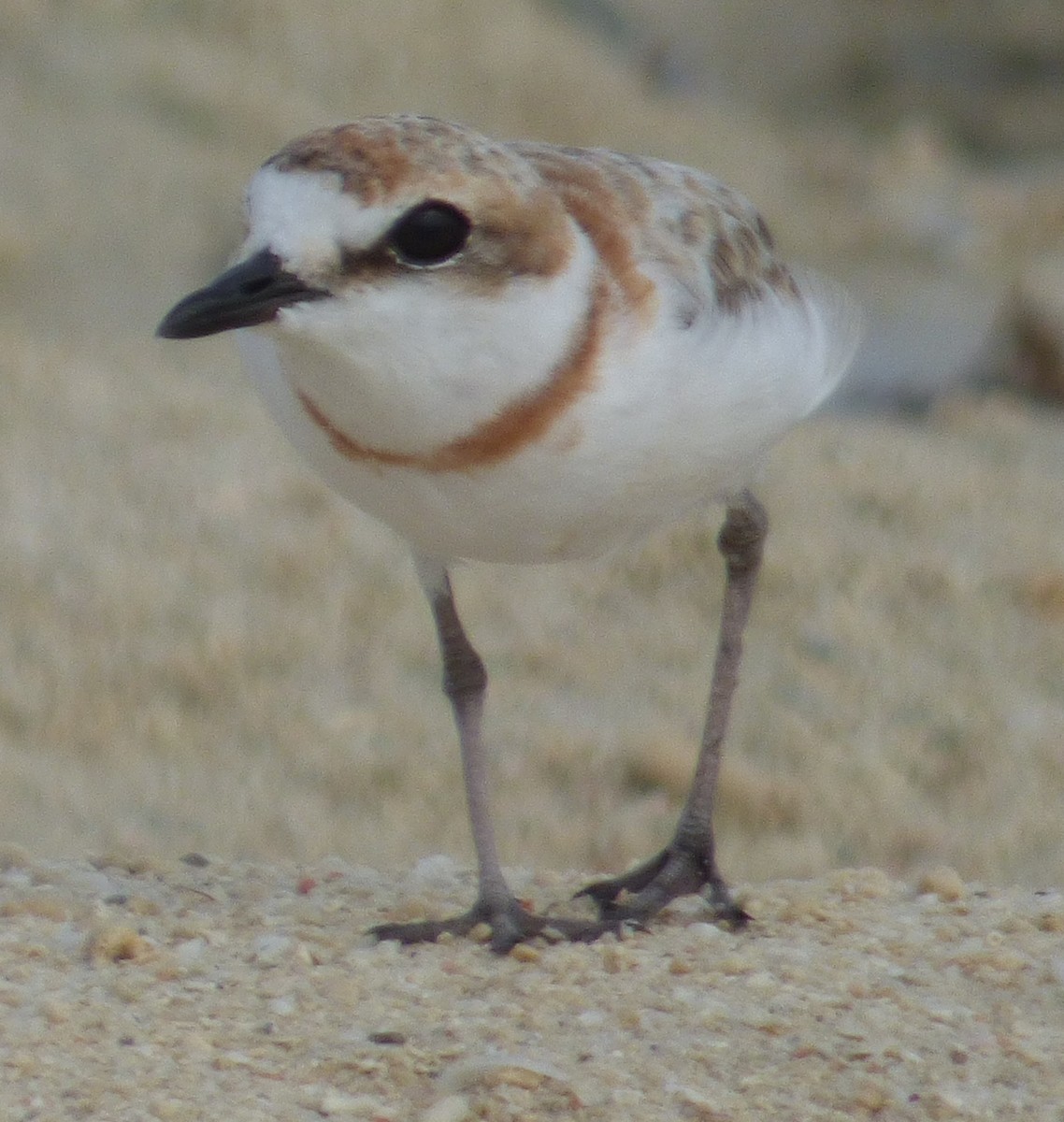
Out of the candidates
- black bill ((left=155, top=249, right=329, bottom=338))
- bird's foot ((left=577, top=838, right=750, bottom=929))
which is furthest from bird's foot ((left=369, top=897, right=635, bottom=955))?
black bill ((left=155, top=249, right=329, bottom=338))

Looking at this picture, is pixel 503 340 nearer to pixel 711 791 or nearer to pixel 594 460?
pixel 594 460

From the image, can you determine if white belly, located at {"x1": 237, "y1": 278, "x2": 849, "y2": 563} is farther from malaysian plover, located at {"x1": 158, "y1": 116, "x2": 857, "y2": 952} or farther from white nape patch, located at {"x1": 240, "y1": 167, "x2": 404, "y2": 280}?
A: white nape patch, located at {"x1": 240, "y1": 167, "x2": 404, "y2": 280}

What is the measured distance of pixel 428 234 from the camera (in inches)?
101

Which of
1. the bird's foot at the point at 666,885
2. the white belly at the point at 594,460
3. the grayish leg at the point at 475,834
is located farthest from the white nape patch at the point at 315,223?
the bird's foot at the point at 666,885

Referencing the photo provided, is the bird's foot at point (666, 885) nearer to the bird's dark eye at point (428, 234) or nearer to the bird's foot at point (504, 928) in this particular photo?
the bird's foot at point (504, 928)

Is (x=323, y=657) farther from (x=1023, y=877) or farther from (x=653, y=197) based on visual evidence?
(x=653, y=197)

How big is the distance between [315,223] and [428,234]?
148 millimetres

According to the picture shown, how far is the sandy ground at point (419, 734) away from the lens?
2824mm

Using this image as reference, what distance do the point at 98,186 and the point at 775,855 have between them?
6480 millimetres

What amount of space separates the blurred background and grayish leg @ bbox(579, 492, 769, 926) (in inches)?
48.1

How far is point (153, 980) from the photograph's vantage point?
3033 millimetres

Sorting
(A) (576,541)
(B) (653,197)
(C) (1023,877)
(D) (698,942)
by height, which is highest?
(B) (653,197)

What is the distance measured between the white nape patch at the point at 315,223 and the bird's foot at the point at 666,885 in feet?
4.69

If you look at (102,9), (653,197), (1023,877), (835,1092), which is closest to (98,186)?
(102,9)
